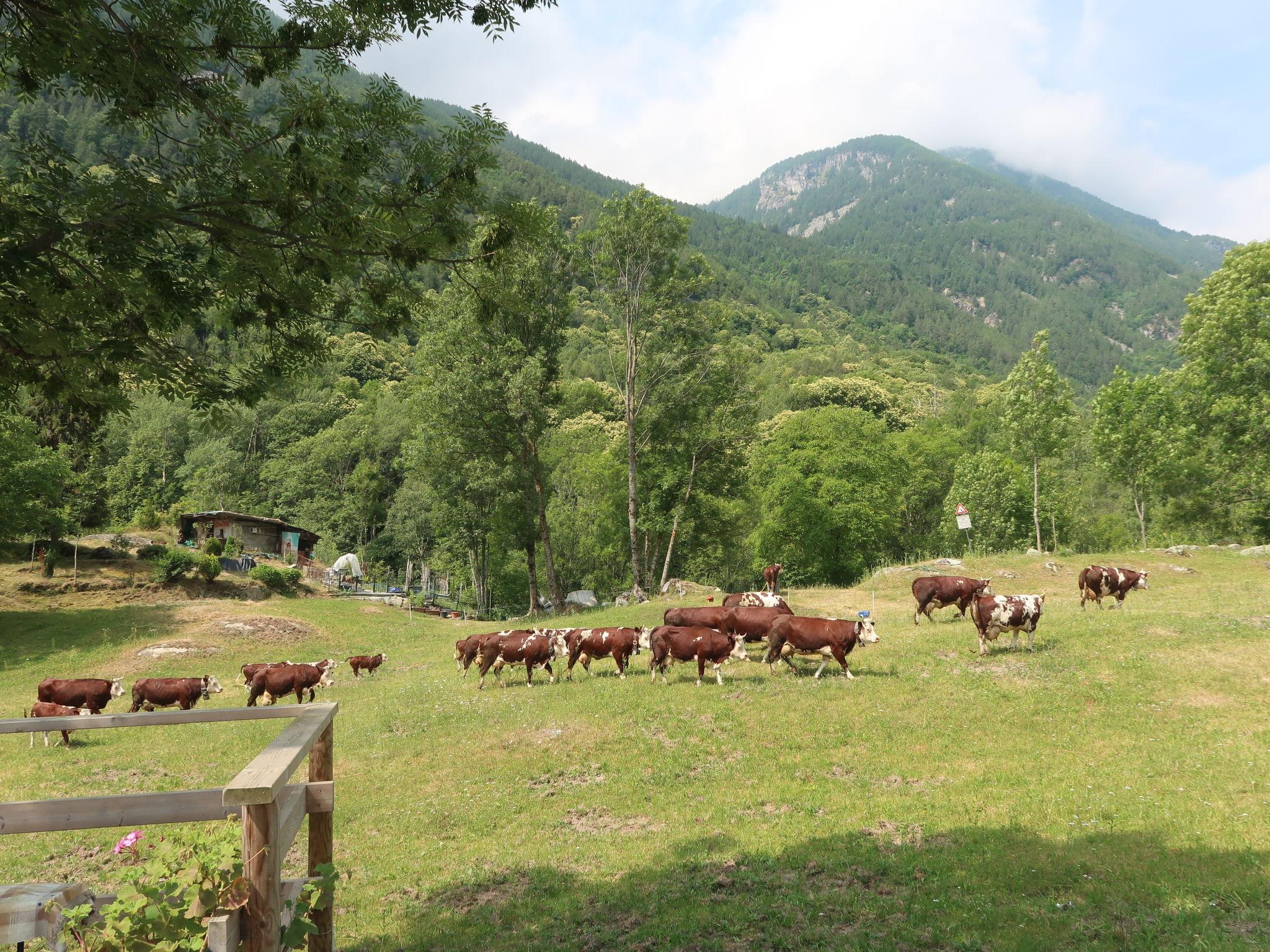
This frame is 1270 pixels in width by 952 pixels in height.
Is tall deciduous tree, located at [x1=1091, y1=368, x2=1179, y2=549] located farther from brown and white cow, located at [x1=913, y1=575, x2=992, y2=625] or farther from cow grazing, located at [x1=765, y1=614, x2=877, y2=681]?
cow grazing, located at [x1=765, y1=614, x2=877, y2=681]

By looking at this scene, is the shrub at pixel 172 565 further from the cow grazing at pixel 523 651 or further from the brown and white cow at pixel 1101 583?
the brown and white cow at pixel 1101 583

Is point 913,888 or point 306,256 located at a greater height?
point 306,256

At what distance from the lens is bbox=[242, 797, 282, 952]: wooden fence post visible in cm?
337

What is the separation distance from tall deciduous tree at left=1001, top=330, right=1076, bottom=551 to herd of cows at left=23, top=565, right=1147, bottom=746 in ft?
63.6

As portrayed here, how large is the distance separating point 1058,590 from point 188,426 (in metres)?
101

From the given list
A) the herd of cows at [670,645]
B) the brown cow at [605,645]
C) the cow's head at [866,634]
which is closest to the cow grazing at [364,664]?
the herd of cows at [670,645]

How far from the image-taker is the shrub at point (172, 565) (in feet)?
123

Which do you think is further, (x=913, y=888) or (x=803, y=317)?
(x=803, y=317)

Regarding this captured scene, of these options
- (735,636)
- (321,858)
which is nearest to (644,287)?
(735,636)

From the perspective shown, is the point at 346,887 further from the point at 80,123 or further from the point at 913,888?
the point at 80,123

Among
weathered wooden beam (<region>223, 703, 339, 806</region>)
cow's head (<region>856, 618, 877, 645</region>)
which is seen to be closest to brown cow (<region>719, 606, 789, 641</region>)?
cow's head (<region>856, 618, 877, 645</region>)

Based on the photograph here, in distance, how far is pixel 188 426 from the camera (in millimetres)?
93812

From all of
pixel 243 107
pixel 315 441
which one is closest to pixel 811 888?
pixel 243 107

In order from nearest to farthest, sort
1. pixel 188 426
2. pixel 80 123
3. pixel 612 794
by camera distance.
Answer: pixel 612 794
pixel 188 426
pixel 80 123
